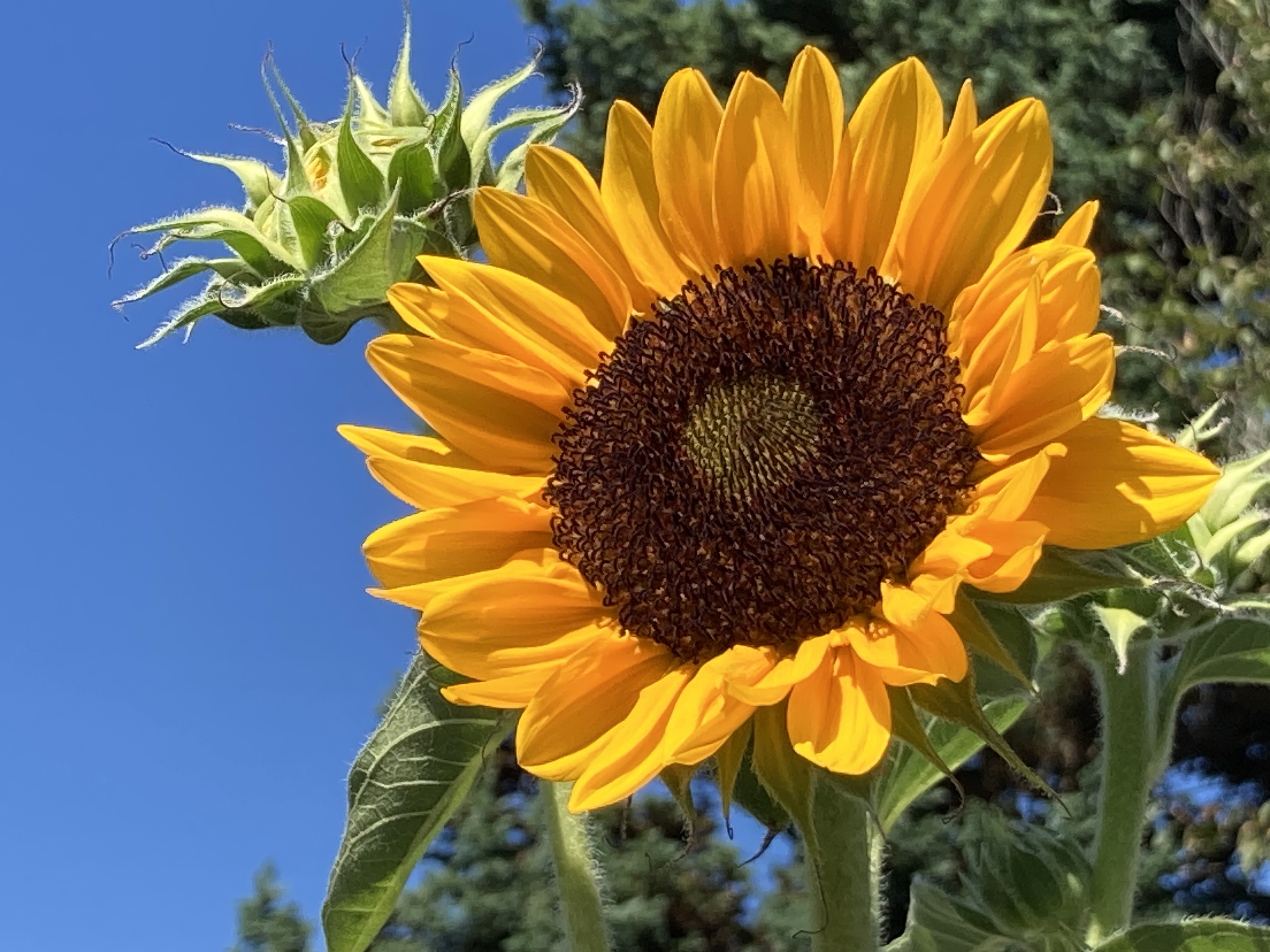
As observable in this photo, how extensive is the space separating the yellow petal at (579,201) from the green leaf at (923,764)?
509 mm

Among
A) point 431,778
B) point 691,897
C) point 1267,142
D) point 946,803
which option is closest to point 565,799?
point 431,778

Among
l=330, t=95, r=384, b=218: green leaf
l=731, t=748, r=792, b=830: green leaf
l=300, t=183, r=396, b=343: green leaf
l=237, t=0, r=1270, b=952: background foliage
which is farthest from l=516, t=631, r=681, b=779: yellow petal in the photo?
l=237, t=0, r=1270, b=952: background foliage

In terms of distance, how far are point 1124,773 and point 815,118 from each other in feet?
2.44

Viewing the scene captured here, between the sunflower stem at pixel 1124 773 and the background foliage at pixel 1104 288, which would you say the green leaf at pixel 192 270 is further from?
the background foliage at pixel 1104 288

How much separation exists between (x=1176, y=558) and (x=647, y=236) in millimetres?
580

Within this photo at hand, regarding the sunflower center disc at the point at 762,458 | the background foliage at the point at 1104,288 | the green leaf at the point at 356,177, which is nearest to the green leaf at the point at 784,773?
the sunflower center disc at the point at 762,458

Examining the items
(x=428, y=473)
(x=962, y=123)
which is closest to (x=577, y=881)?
(x=428, y=473)

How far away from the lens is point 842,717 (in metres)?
0.90

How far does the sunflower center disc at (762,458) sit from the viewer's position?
107 cm

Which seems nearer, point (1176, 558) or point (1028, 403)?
point (1028, 403)

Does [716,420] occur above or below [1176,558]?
above

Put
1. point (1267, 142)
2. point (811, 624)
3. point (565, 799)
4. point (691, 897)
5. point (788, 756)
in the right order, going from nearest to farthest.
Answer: point (788, 756)
point (811, 624)
point (565, 799)
point (691, 897)
point (1267, 142)

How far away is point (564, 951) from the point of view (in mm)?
1182

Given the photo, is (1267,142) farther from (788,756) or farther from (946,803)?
(788,756)
